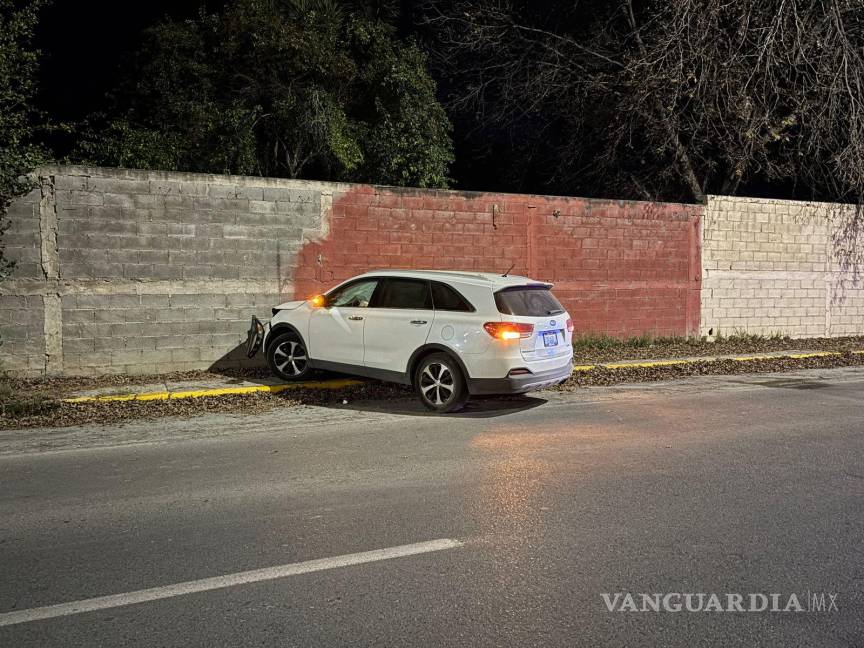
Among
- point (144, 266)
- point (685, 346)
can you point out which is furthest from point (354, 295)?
point (685, 346)

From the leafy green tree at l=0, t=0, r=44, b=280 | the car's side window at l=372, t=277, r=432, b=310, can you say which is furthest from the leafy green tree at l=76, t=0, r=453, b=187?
the car's side window at l=372, t=277, r=432, b=310

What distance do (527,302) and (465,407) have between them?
5.06ft

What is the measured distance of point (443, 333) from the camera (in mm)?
8742

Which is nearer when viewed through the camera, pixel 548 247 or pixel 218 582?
pixel 218 582

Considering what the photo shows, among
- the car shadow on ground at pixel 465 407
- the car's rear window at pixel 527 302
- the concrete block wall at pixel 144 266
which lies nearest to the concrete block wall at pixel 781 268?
the car shadow on ground at pixel 465 407

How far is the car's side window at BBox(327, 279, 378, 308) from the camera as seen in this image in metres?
9.78

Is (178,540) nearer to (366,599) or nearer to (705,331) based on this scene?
(366,599)

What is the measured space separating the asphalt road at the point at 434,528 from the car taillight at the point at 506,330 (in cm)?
106

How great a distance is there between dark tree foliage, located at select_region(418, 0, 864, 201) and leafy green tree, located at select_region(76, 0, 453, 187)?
249cm

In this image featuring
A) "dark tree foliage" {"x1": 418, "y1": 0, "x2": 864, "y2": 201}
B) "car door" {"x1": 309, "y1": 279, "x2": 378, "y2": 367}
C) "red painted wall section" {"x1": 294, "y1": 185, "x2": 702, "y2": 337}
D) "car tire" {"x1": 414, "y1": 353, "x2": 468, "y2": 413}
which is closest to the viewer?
"car tire" {"x1": 414, "y1": 353, "x2": 468, "y2": 413}

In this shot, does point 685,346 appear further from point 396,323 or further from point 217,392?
point 217,392

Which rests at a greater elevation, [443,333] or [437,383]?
[443,333]

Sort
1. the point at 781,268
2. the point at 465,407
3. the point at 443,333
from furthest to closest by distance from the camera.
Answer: the point at 781,268 → the point at 465,407 → the point at 443,333

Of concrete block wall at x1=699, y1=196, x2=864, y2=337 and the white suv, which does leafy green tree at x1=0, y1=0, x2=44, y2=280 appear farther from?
concrete block wall at x1=699, y1=196, x2=864, y2=337
